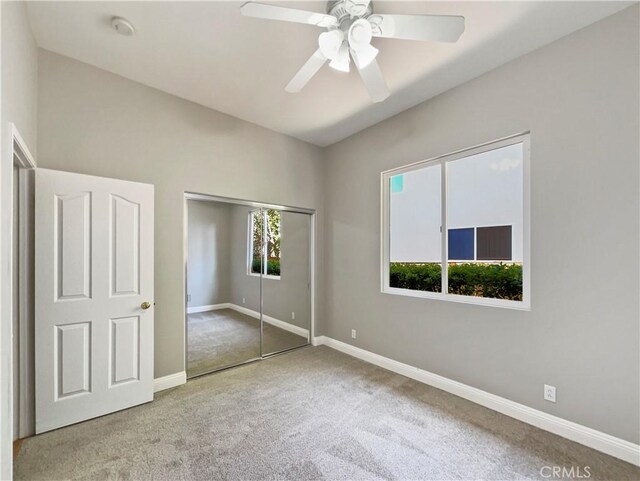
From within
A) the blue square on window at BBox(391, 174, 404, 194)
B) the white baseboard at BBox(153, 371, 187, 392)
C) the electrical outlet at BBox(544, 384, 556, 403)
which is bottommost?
the white baseboard at BBox(153, 371, 187, 392)

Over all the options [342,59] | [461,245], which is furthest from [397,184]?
[342,59]

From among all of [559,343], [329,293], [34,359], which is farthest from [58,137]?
[559,343]

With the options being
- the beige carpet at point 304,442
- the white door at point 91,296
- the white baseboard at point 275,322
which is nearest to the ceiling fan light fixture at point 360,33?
the white door at point 91,296

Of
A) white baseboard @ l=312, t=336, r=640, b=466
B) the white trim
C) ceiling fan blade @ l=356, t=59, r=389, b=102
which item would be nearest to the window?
white baseboard @ l=312, t=336, r=640, b=466

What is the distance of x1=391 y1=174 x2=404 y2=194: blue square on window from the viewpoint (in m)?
3.46

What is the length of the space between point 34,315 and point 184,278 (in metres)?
1.14

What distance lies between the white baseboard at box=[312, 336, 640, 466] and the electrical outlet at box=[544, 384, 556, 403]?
0.40 feet

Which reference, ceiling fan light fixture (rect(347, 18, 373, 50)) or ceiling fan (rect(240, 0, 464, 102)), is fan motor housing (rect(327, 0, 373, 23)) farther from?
ceiling fan light fixture (rect(347, 18, 373, 50))

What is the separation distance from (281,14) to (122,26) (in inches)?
54.1

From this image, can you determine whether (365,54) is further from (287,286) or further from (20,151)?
(287,286)

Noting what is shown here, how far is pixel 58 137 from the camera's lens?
241 centimetres

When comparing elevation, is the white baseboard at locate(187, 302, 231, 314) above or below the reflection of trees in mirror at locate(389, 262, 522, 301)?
below

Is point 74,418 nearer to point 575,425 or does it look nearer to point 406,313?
point 406,313

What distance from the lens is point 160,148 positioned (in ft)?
9.57
